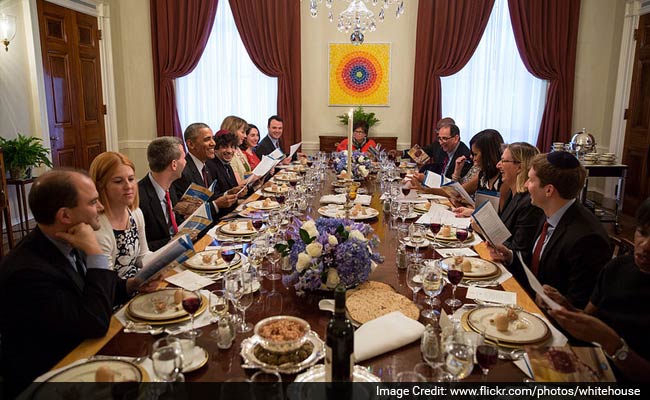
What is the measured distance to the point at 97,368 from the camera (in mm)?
1315

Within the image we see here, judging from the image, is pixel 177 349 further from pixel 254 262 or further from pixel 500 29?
pixel 500 29

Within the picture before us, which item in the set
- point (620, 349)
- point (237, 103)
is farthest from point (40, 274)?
point (237, 103)

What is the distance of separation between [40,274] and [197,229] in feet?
2.41

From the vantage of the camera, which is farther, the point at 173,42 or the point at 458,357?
the point at 173,42

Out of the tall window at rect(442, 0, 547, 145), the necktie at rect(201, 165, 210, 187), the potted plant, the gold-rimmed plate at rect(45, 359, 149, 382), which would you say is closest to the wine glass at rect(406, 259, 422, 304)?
the gold-rimmed plate at rect(45, 359, 149, 382)

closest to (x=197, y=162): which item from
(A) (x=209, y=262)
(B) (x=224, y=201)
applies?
(B) (x=224, y=201)

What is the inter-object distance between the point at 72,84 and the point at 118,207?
487 cm

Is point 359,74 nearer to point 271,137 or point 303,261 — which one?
point 271,137

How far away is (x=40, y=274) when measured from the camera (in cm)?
153

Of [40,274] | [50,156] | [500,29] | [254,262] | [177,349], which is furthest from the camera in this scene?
[500,29]

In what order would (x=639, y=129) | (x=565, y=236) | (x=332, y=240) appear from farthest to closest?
(x=639, y=129) → (x=565, y=236) → (x=332, y=240)

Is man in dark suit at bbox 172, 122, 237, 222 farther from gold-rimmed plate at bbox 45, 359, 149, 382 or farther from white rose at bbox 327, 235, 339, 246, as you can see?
gold-rimmed plate at bbox 45, 359, 149, 382

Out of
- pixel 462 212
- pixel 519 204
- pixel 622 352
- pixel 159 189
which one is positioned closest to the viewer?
pixel 622 352

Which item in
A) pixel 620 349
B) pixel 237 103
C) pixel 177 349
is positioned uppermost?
pixel 237 103
